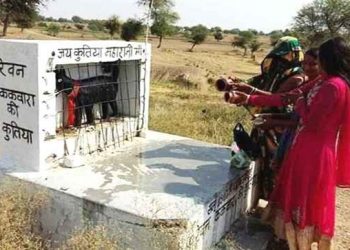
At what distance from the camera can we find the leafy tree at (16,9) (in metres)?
24.4

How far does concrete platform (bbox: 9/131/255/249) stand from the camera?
318cm

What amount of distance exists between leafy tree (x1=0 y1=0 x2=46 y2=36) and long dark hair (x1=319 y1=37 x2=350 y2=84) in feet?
76.4

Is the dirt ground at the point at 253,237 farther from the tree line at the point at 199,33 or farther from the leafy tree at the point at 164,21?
the leafy tree at the point at 164,21

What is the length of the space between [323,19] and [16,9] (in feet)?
70.9

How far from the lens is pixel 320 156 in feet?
10.4

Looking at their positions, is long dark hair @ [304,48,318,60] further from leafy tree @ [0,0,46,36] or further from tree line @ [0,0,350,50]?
leafy tree @ [0,0,46,36]

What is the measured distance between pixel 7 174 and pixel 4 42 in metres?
1.10

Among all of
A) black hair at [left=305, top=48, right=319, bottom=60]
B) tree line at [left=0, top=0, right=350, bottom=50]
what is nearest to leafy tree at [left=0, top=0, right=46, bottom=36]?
tree line at [left=0, top=0, right=350, bottom=50]

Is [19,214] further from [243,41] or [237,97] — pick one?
[243,41]

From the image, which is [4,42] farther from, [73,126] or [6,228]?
[6,228]

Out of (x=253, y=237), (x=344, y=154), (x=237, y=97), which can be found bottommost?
(x=253, y=237)

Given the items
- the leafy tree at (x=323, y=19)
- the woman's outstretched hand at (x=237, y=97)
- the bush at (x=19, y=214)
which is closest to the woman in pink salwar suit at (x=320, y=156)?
the woman's outstretched hand at (x=237, y=97)

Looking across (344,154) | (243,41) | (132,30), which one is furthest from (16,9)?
(243,41)

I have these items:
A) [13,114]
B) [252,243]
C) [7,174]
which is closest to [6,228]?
[7,174]
